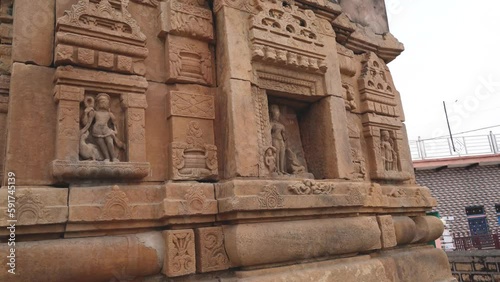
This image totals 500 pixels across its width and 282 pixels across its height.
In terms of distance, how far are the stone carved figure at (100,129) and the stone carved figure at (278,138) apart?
5.30 feet

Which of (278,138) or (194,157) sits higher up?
(278,138)

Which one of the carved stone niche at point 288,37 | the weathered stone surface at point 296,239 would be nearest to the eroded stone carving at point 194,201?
the weathered stone surface at point 296,239

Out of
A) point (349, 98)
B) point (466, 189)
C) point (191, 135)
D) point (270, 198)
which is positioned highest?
point (349, 98)

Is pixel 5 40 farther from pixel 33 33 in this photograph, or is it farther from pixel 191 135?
pixel 191 135

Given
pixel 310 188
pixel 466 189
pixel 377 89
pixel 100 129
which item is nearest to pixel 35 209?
pixel 100 129

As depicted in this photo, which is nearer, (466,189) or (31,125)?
(31,125)

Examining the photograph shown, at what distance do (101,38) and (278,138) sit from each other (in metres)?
1.97

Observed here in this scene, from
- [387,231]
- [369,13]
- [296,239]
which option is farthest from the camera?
[369,13]

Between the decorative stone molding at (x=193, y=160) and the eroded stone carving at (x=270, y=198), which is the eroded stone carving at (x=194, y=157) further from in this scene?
the eroded stone carving at (x=270, y=198)

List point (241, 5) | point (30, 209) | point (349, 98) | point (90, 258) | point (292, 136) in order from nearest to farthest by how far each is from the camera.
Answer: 1. point (30, 209)
2. point (90, 258)
3. point (241, 5)
4. point (292, 136)
5. point (349, 98)

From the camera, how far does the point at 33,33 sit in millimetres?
2988

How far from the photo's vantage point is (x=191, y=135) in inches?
133

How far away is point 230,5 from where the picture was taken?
3.74 metres

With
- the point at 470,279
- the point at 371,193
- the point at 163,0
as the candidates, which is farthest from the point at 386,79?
the point at 470,279
